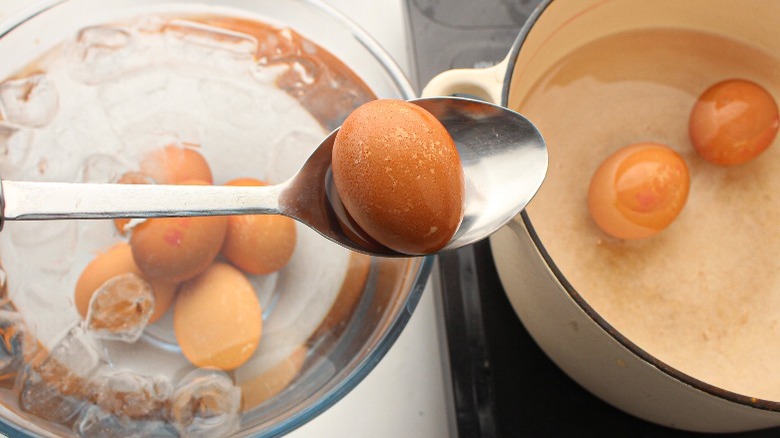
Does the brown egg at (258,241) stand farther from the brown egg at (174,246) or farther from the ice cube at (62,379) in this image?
the ice cube at (62,379)

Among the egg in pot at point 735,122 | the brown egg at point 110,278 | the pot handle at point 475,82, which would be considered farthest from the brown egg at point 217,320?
the egg in pot at point 735,122

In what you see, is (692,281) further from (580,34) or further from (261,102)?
(261,102)

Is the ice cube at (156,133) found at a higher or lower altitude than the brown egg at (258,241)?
higher

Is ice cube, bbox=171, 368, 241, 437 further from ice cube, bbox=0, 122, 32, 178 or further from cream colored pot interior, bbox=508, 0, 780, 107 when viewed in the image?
cream colored pot interior, bbox=508, 0, 780, 107

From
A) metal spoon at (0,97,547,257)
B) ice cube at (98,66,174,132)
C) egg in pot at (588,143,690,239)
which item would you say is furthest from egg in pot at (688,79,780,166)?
ice cube at (98,66,174,132)

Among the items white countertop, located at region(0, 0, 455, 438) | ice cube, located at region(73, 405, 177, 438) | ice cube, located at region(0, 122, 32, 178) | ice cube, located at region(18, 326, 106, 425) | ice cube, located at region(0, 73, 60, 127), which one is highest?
ice cube, located at region(0, 73, 60, 127)

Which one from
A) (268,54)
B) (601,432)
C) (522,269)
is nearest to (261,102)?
(268,54)

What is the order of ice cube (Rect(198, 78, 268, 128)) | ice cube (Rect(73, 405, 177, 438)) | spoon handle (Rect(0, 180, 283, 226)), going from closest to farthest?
spoon handle (Rect(0, 180, 283, 226)) < ice cube (Rect(73, 405, 177, 438)) < ice cube (Rect(198, 78, 268, 128))
